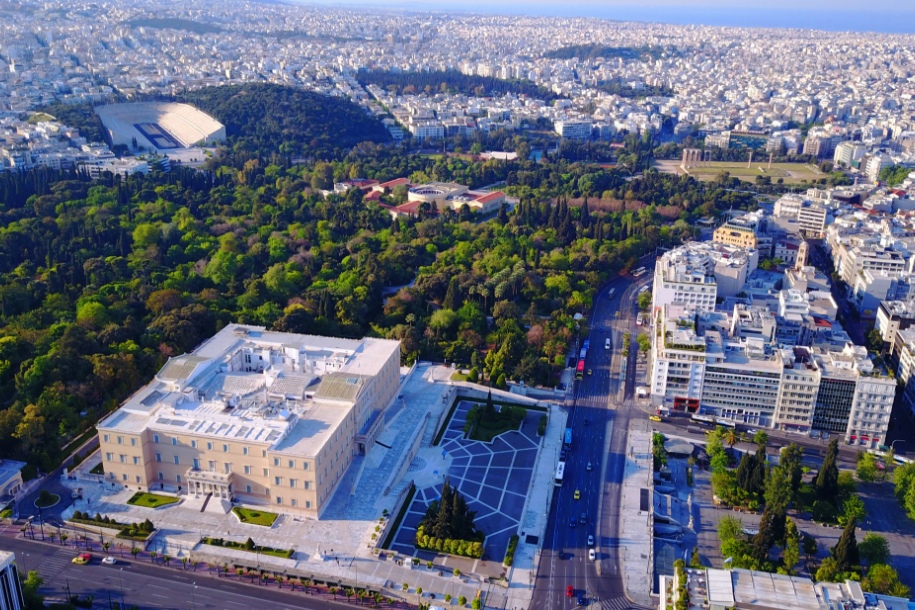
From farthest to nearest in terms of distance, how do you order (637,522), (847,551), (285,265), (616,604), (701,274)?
1. (285,265)
2. (701,274)
3. (637,522)
4. (847,551)
5. (616,604)

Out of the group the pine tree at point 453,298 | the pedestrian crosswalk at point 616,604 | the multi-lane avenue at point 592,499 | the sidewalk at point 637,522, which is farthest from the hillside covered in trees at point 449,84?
the pedestrian crosswalk at point 616,604

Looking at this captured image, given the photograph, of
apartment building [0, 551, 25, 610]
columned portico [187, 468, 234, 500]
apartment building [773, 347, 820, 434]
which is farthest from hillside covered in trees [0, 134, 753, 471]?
apartment building [773, 347, 820, 434]

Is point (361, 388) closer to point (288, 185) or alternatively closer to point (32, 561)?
point (32, 561)

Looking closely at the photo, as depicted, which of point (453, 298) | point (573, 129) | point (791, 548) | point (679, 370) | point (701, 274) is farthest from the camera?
point (573, 129)

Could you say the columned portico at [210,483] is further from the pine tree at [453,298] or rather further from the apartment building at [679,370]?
the apartment building at [679,370]

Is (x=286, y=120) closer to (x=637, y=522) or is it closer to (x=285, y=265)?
(x=285, y=265)

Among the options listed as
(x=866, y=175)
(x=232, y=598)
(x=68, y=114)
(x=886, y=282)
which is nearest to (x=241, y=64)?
(x=68, y=114)

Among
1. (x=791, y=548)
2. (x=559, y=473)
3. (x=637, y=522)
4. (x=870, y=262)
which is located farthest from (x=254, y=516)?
(x=870, y=262)
